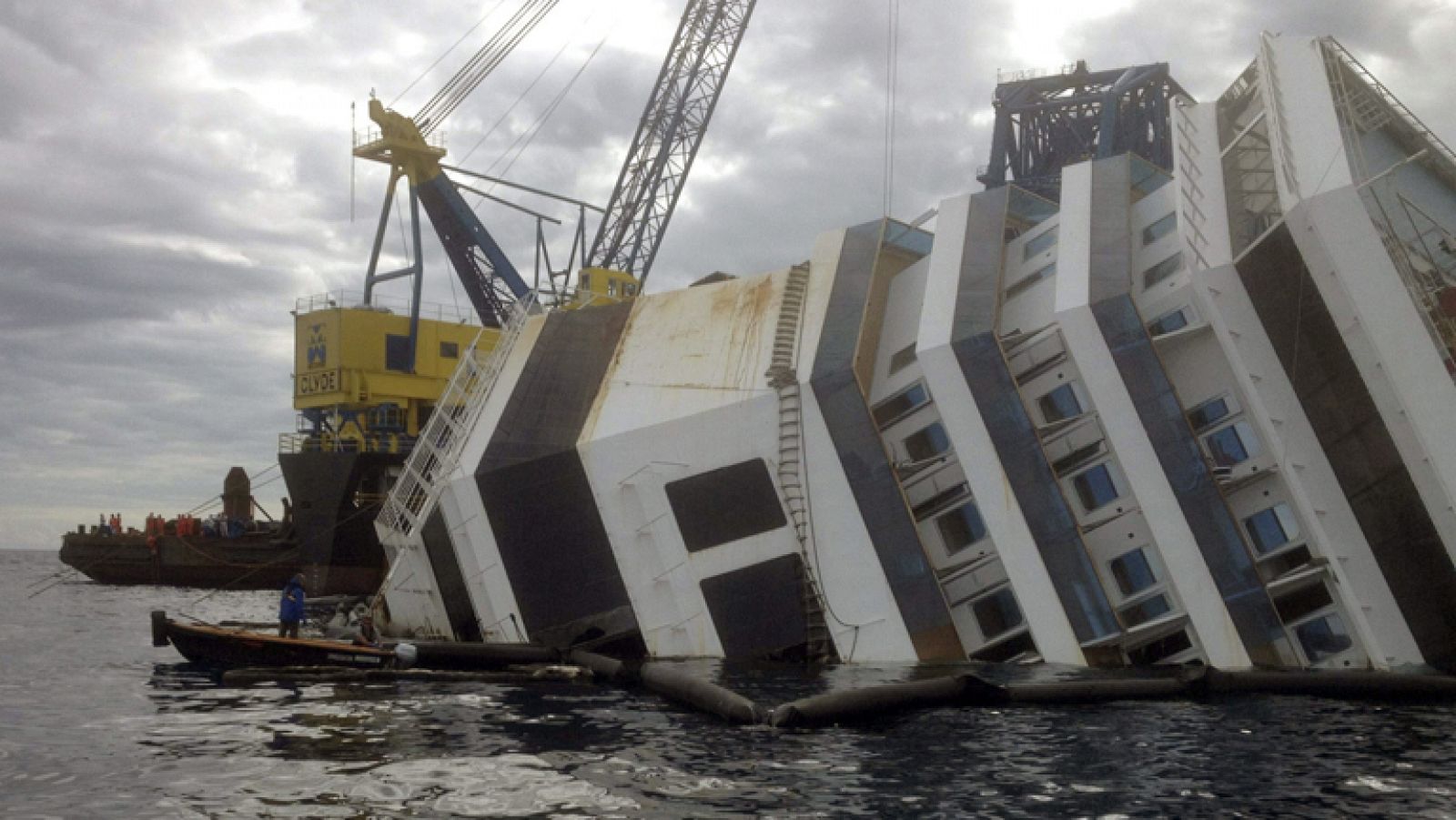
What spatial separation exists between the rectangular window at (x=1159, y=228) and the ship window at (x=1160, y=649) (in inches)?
289

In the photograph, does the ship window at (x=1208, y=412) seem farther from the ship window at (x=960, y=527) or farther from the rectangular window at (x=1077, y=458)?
the ship window at (x=960, y=527)

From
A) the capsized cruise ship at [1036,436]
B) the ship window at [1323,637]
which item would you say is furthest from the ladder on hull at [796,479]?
the ship window at [1323,637]

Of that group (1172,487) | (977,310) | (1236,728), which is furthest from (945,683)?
(977,310)

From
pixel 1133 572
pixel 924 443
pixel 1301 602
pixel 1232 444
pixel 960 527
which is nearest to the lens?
pixel 1301 602

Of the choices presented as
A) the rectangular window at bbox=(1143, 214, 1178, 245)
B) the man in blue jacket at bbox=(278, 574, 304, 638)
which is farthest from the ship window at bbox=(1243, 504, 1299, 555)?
the man in blue jacket at bbox=(278, 574, 304, 638)

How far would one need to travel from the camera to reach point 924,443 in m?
23.8

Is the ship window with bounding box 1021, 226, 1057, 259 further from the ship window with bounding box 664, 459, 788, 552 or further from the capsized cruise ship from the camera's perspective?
the ship window with bounding box 664, 459, 788, 552

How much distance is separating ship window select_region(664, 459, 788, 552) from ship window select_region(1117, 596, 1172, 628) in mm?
6447

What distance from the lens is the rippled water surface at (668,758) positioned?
11.6 m

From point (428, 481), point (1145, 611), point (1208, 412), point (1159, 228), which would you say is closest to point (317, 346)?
point (428, 481)

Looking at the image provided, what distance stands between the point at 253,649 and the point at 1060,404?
619 inches

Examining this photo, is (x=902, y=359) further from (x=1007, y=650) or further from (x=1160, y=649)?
(x=1160, y=649)

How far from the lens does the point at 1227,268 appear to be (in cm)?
1992

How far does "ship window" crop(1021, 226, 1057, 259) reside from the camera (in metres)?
24.6
